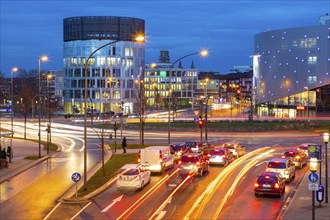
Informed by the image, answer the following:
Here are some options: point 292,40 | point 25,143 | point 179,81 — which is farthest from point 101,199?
point 179,81

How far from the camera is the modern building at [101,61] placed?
13138cm

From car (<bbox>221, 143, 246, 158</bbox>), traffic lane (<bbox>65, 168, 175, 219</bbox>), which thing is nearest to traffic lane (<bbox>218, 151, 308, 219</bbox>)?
traffic lane (<bbox>65, 168, 175, 219</bbox>)

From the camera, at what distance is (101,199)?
1058 inches

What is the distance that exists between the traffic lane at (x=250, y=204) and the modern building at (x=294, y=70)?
8493 centimetres

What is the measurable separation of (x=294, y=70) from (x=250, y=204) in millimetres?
103478

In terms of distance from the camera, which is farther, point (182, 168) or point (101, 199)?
point (182, 168)

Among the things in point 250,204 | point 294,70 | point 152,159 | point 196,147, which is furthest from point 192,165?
Result: point 294,70

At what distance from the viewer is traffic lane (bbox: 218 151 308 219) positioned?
22733 millimetres

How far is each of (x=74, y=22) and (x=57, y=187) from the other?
107m

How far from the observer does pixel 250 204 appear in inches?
990

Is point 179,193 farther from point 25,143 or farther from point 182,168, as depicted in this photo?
point 25,143

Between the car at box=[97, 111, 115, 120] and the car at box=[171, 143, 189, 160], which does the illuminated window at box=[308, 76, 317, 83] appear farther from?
the car at box=[171, 143, 189, 160]

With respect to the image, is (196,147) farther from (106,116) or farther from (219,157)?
(106,116)

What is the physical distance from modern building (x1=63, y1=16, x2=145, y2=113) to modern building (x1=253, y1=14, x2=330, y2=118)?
1331 inches
